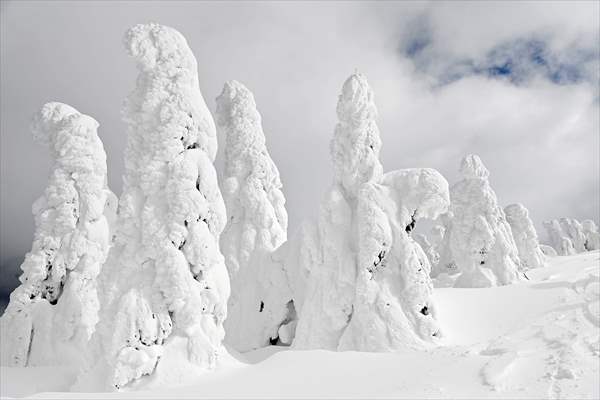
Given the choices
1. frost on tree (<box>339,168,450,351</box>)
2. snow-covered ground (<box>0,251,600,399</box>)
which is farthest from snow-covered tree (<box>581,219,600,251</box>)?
snow-covered ground (<box>0,251,600,399</box>)

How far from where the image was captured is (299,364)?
379 inches

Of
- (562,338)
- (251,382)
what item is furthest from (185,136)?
(562,338)

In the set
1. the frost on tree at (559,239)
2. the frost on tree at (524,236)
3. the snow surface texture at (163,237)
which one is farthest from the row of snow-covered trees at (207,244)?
the frost on tree at (559,239)

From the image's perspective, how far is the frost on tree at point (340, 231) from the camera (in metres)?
17.2

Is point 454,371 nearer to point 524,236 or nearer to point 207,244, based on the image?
point 207,244

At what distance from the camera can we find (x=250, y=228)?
24141mm

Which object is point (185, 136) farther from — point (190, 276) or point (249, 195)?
point (249, 195)

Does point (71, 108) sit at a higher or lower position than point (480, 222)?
higher

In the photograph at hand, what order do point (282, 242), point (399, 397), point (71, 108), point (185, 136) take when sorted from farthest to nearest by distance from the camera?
1. point (282, 242)
2. point (71, 108)
3. point (185, 136)
4. point (399, 397)

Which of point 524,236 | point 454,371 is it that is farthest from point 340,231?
point 524,236

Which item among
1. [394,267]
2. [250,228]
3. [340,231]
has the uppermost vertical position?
[250,228]

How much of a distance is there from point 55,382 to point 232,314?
923cm

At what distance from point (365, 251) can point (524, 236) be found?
89.5 ft

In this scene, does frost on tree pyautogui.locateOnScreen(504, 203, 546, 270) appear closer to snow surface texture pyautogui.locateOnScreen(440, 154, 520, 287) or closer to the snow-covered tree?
snow surface texture pyautogui.locateOnScreen(440, 154, 520, 287)
